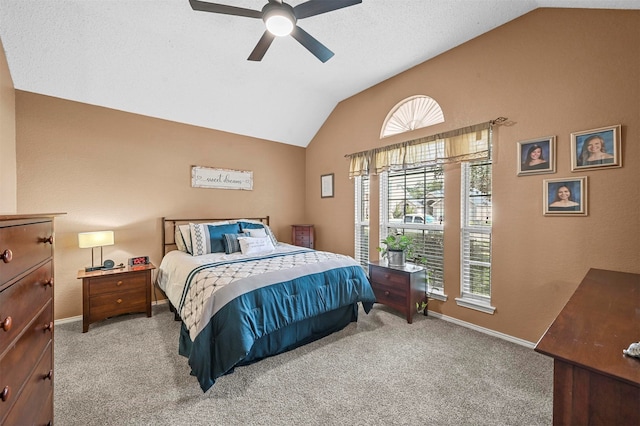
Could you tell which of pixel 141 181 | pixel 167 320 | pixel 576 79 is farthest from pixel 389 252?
pixel 141 181

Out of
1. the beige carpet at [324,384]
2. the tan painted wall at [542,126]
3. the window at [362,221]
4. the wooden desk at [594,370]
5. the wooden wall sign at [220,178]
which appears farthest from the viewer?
the window at [362,221]

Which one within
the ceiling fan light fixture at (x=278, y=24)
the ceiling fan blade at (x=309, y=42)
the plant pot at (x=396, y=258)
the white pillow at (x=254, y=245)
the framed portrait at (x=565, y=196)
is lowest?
the plant pot at (x=396, y=258)

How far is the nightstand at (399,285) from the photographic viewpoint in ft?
10.3

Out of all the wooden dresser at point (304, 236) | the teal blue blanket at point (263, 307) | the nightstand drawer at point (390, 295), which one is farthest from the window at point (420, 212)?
the wooden dresser at point (304, 236)

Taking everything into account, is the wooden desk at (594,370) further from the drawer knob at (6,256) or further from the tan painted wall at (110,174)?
the tan painted wall at (110,174)

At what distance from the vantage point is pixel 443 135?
3.18m

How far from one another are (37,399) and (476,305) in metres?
3.46

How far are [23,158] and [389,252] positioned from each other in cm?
435

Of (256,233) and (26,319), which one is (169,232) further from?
(26,319)

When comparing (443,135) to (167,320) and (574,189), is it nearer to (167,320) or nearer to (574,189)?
(574,189)

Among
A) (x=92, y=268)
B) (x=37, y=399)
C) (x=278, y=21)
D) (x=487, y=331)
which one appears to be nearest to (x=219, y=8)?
(x=278, y=21)

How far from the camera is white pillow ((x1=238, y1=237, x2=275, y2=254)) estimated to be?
3.54 meters

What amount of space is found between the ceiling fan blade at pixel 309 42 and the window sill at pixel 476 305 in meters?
2.99

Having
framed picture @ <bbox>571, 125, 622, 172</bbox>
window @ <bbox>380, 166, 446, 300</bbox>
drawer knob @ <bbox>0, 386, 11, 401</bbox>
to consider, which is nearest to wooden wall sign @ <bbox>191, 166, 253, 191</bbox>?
window @ <bbox>380, 166, 446, 300</bbox>
